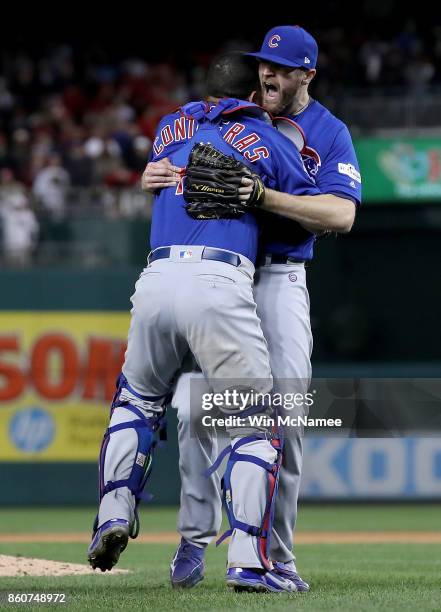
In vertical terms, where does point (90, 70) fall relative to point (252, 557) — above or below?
above

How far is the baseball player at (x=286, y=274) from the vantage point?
4.43 metres

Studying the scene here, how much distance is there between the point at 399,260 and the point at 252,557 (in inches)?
348

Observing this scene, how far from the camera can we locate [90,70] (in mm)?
16906

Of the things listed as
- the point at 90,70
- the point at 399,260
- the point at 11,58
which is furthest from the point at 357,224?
the point at 11,58

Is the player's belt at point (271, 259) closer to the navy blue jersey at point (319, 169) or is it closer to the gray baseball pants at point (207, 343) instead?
the navy blue jersey at point (319, 169)

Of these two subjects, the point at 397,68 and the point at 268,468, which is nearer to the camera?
the point at 268,468

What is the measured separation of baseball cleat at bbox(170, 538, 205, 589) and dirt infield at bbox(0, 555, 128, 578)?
0.79 metres

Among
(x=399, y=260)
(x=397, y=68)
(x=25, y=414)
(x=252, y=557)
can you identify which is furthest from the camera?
(x=397, y=68)

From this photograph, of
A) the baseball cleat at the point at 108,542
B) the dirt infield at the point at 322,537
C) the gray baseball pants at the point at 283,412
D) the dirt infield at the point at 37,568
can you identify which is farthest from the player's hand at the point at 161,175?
the dirt infield at the point at 322,537

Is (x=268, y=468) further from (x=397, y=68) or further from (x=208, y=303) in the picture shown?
(x=397, y=68)

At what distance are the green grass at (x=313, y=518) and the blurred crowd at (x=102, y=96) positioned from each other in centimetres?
270

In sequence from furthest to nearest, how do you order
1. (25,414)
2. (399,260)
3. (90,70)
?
(90,70)
(399,260)
(25,414)

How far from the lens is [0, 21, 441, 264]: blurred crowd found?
12742 mm

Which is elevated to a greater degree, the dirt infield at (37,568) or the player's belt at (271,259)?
the player's belt at (271,259)
